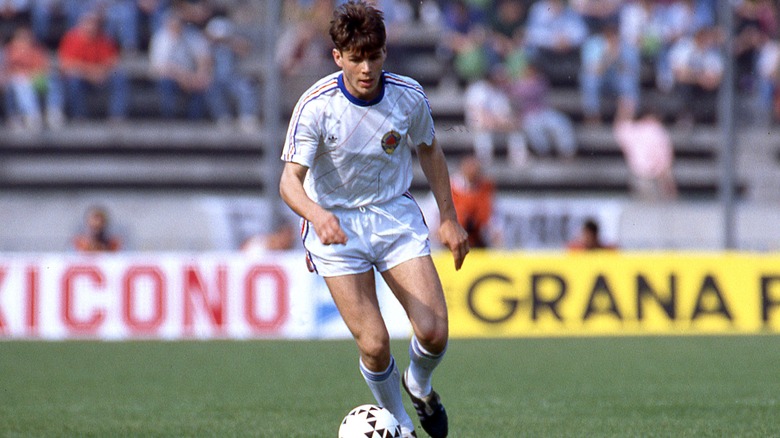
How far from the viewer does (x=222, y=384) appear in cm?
933

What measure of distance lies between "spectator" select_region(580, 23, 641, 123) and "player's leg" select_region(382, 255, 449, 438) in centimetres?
1475

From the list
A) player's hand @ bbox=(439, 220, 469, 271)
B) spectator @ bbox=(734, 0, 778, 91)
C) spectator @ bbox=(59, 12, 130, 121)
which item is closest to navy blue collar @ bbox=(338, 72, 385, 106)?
player's hand @ bbox=(439, 220, 469, 271)

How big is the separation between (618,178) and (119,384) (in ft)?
40.8

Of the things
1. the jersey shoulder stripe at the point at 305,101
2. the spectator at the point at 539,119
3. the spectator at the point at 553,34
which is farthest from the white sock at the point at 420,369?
the spectator at the point at 553,34

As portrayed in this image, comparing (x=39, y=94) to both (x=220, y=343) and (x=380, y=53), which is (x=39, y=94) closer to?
(x=220, y=343)

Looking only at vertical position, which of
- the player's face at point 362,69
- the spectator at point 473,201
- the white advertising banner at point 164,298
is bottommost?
the white advertising banner at point 164,298

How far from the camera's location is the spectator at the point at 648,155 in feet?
65.4

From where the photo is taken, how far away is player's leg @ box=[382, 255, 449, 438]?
19.2 ft

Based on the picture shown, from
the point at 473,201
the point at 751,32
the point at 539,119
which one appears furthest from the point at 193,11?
the point at 751,32

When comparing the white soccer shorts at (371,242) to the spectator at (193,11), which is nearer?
the white soccer shorts at (371,242)

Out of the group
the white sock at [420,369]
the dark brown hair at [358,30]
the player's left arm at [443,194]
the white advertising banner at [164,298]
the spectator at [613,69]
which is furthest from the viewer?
the spectator at [613,69]

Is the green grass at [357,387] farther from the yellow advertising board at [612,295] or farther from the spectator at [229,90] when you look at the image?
the spectator at [229,90]

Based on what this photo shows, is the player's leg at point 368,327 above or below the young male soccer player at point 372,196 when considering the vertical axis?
below

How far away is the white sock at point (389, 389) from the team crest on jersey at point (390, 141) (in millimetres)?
989
